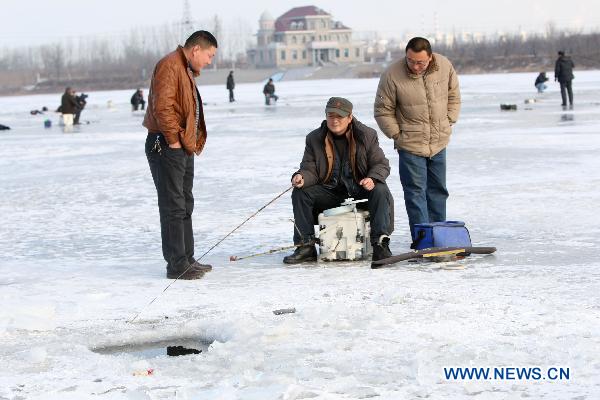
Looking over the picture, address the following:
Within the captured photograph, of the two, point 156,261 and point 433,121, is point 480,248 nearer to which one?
point 433,121

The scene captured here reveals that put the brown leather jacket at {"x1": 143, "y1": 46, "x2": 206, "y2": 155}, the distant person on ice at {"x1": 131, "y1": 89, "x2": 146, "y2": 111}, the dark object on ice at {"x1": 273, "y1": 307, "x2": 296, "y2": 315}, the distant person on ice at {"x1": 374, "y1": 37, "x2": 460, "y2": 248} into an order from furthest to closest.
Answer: the distant person on ice at {"x1": 131, "y1": 89, "x2": 146, "y2": 111} < the distant person on ice at {"x1": 374, "y1": 37, "x2": 460, "y2": 248} < the brown leather jacket at {"x1": 143, "y1": 46, "x2": 206, "y2": 155} < the dark object on ice at {"x1": 273, "y1": 307, "x2": 296, "y2": 315}

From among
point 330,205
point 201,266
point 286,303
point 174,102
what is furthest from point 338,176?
point 286,303

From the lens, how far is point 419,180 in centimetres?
815

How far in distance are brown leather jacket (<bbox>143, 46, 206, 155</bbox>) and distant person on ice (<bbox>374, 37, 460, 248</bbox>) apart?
160 centimetres

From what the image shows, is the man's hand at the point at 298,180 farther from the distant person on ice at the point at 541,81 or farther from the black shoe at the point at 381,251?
the distant person on ice at the point at 541,81

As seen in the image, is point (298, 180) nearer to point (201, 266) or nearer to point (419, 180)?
point (201, 266)

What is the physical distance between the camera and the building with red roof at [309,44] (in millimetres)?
153625

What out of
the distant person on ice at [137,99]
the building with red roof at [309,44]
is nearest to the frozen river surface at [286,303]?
the distant person on ice at [137,99]

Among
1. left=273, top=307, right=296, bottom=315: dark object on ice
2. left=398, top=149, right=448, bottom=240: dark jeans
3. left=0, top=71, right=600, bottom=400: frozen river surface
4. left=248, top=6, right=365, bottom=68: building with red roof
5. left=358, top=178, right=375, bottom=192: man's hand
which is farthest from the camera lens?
left=248, top=6, right=365, bottom=68: building with red roof

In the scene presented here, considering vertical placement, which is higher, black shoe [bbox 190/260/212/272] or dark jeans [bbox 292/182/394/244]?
dark jeans [bbox 292/182/394/244]

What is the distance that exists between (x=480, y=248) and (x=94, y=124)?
78.7ft

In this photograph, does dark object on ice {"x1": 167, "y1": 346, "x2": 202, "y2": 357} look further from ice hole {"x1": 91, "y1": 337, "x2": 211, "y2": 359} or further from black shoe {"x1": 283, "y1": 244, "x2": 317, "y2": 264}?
black shoe {"x1": 283, "y1": 244, "x2": 317, "y2": 264}

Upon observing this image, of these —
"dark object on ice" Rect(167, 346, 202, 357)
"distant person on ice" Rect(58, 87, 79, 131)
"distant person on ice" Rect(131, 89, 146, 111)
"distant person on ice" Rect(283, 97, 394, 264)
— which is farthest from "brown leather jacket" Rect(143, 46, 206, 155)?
"distant person on ice" Rect(131, 89, 146, 111)

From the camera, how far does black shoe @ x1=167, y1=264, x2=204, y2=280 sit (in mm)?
7074
